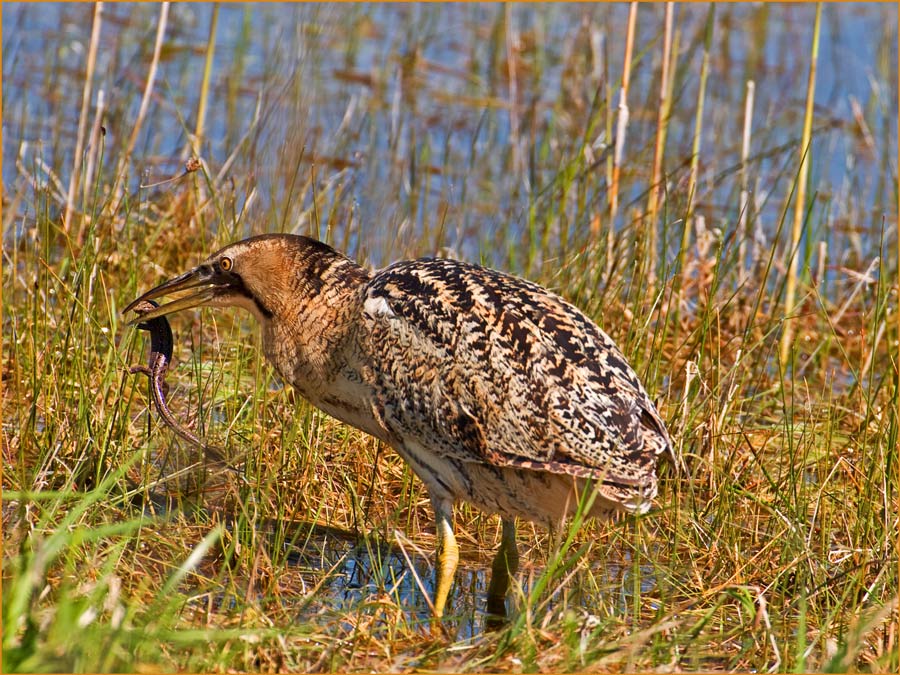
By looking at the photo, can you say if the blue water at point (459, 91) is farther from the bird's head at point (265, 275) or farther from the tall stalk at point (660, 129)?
the bird's head at point (265, 275)

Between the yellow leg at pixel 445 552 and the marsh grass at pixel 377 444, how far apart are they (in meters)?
0.11

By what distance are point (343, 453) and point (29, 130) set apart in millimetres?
4315

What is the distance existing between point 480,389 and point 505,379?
0.08m

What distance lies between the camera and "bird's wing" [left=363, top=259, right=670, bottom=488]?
13.0 ft

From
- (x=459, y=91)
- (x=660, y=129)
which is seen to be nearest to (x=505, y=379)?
(x=660, y=129)

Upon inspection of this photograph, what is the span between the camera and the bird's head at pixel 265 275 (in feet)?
15.3

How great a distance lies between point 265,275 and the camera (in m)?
4.67

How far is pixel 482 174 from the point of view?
8.52 m

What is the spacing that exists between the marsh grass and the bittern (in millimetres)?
230

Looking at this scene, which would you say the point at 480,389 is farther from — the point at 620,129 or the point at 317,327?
the point at 620,129

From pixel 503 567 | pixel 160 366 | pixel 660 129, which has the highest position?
pixel 660 129

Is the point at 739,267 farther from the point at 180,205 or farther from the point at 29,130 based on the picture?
the point at 29,130

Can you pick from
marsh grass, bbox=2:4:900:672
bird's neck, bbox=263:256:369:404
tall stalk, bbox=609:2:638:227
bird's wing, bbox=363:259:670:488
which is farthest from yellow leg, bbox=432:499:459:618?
tall stalk, bbox=609:2:638:227

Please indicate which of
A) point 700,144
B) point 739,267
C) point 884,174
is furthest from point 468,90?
point 739,267
